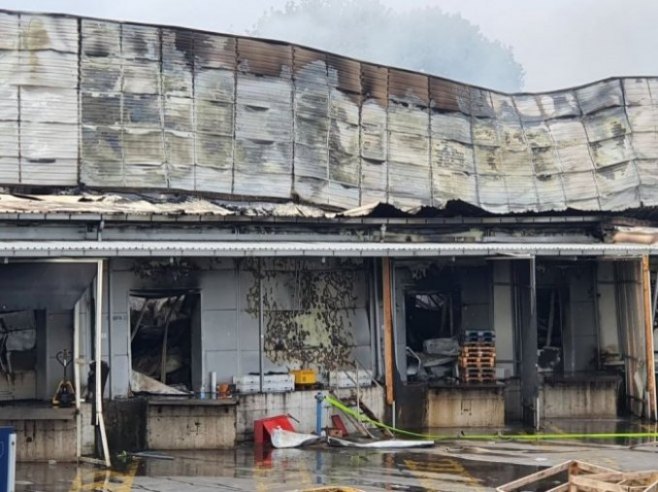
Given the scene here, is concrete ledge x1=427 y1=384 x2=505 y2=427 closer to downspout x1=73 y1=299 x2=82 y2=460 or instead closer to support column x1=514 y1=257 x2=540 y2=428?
support column x1=514 y1=257 x2=540 y2=428

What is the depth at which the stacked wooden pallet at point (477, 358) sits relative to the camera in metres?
22.1

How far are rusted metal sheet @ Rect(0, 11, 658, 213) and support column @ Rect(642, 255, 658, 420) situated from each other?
6.71m

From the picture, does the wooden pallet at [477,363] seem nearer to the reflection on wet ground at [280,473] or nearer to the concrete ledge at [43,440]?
the reflection on wet ground at [280,473]

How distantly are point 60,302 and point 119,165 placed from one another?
309 inches

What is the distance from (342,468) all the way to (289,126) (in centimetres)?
1211

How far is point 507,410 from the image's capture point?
903 inches

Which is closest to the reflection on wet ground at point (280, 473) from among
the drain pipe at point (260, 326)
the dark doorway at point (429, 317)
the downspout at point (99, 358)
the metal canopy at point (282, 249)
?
the downspout at point (99, 358)

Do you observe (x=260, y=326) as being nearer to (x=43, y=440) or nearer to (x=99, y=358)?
(x=99, y=358)

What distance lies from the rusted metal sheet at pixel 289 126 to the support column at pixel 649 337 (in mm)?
6713

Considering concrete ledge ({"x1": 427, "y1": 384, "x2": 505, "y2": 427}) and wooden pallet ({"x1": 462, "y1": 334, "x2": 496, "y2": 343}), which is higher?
wooden pallet ({"x1": 462, "y1": 334, "x2": 496, "y2": 343})

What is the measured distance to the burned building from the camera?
19.3 m

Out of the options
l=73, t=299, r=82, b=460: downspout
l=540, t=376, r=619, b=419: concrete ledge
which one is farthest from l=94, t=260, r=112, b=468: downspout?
l=540, t=376, r=619, b=419: concrete ledge

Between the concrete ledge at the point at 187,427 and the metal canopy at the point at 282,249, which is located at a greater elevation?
the metal canopy at the point at 282,249

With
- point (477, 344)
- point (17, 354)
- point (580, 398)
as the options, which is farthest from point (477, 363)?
point (17, 354)
